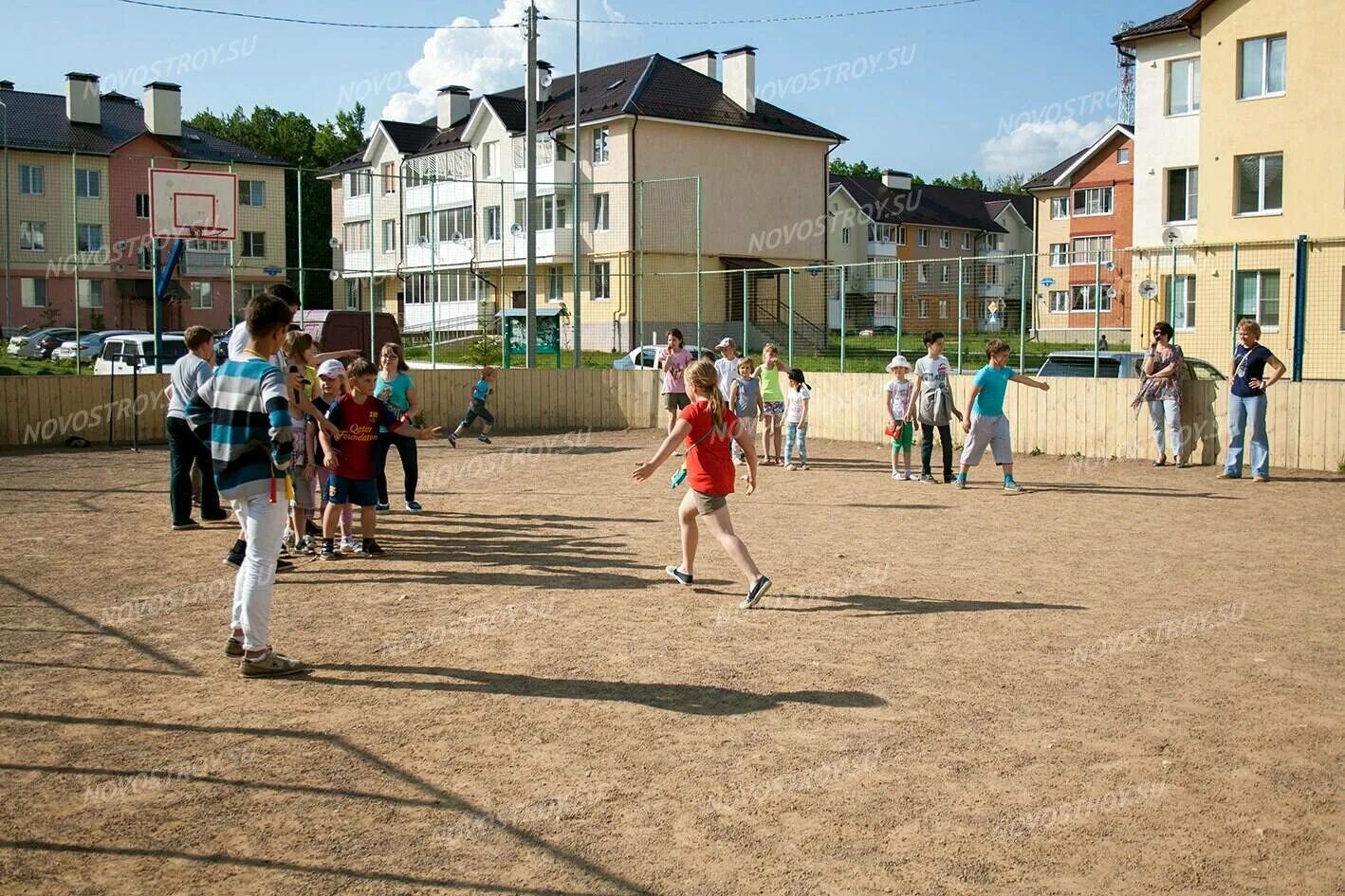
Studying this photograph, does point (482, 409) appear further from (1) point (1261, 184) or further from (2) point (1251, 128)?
(2) point (1251, 128)

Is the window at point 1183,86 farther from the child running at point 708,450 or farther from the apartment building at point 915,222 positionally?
the child running at point 708,450

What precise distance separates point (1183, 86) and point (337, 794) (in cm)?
3907

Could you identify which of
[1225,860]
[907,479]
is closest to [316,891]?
[1225,860]

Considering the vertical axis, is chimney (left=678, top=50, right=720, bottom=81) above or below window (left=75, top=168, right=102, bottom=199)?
above

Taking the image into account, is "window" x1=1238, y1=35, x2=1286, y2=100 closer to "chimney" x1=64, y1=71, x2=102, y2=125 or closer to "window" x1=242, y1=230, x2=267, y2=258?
"window" x1=242, y1=230, x2=267, y2=258

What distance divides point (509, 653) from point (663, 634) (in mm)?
997

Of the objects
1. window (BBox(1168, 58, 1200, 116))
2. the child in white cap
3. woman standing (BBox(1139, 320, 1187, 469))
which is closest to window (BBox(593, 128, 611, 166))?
window (BBox(1168, 58, 1200, 116))

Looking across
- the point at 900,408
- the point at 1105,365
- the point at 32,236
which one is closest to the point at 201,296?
the point at 32,236

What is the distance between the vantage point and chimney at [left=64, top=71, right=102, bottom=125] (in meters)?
48.3

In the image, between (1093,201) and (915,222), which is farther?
(915,222)

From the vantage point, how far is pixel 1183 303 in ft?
64.5

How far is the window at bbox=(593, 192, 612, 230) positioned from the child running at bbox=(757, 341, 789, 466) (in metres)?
13.0

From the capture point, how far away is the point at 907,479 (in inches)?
647

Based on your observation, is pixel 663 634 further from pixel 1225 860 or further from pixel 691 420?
pixel 1225 860
